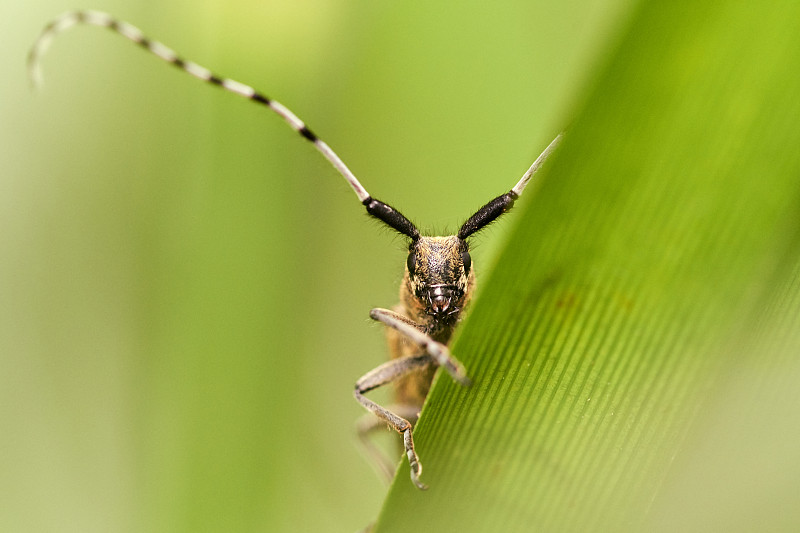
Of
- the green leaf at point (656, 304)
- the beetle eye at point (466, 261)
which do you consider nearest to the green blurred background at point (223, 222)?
the beetle eye at point (466, 261)

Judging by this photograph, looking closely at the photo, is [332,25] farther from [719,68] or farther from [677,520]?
[677,520]

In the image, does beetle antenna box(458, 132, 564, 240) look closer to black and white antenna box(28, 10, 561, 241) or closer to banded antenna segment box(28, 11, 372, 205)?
black and white antenna box(28, 10, 561, 241)

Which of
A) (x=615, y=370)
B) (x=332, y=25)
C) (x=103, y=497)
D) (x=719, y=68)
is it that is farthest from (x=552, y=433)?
(x=103, y=497)

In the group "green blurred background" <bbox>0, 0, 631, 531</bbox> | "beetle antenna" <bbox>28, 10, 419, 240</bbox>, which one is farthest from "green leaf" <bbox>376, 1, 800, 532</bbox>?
"beetle antenna" <bbox>28, 10, 419, 240</bbox>

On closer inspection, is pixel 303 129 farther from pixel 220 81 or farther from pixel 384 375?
pixel 384 375

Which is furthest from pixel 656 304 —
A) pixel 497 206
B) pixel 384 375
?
pixel 384 375
